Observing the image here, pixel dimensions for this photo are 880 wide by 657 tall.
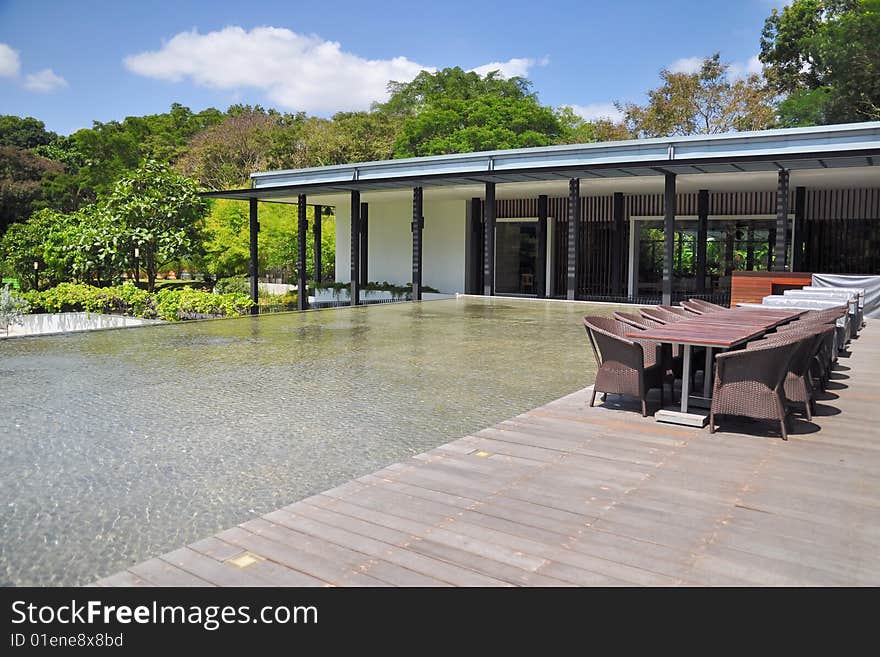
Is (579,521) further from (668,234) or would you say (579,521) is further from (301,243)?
(301,243)

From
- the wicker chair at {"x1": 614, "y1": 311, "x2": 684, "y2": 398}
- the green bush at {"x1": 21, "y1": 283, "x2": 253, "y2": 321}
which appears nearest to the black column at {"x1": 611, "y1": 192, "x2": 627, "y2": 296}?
the green bush at {"x1": 21, "y1": 283, "x2": 253, "y2": 321}

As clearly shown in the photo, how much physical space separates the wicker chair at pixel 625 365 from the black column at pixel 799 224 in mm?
16075

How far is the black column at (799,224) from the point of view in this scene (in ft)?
64.1

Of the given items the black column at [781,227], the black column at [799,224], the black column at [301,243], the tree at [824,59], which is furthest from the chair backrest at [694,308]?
the tree at [824,59]

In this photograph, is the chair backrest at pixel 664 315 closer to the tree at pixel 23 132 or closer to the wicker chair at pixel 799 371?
the wicker chair at pixel 799 371

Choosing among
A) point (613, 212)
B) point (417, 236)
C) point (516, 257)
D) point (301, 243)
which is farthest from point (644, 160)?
Answer: point (301, 243)

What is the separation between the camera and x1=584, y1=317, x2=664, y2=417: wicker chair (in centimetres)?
522

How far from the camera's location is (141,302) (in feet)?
62.3

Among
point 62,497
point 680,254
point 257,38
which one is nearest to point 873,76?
point 680,254

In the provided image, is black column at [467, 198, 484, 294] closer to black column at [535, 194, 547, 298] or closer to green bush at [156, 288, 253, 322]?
black column at [535, 194, 547, 298]

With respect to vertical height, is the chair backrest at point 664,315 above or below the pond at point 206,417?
above

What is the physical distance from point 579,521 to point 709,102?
36534mm
